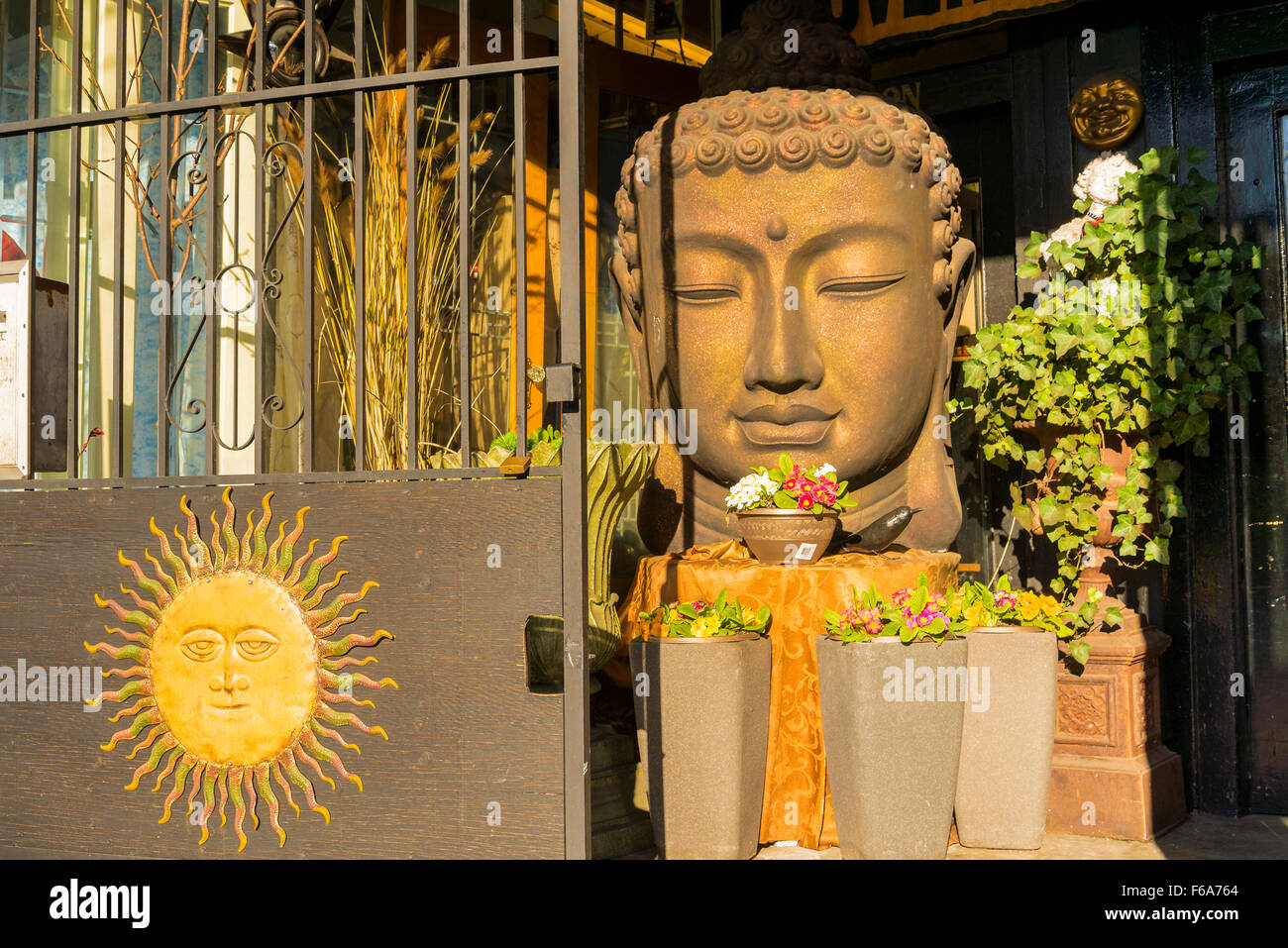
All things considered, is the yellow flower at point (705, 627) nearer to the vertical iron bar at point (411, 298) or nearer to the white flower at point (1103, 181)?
the vertical iron bar at point (411, 298)

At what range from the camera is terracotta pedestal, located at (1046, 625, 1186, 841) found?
450 cm

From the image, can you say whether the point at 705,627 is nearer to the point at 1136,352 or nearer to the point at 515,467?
the point at 515,467

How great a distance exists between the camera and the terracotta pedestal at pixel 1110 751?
14.8 feet

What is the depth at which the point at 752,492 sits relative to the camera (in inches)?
178

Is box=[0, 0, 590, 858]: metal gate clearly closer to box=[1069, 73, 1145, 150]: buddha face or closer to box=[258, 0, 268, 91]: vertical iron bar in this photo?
box=[258, 0, 268, 91]: vertical iron bar

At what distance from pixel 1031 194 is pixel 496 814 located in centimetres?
367

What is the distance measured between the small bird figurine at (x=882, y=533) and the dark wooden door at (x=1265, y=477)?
1.18m

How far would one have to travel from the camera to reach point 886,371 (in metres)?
4.76

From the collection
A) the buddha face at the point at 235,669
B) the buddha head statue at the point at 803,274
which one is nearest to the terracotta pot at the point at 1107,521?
the buddha head statue at the point at 803,274

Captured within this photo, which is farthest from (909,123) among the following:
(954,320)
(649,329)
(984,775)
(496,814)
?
(496,814)

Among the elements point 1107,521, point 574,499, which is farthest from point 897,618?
point 574,499

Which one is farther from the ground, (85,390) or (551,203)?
(551,203)

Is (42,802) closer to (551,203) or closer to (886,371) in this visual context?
(886,371)

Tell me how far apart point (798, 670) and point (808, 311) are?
1.35 meters
